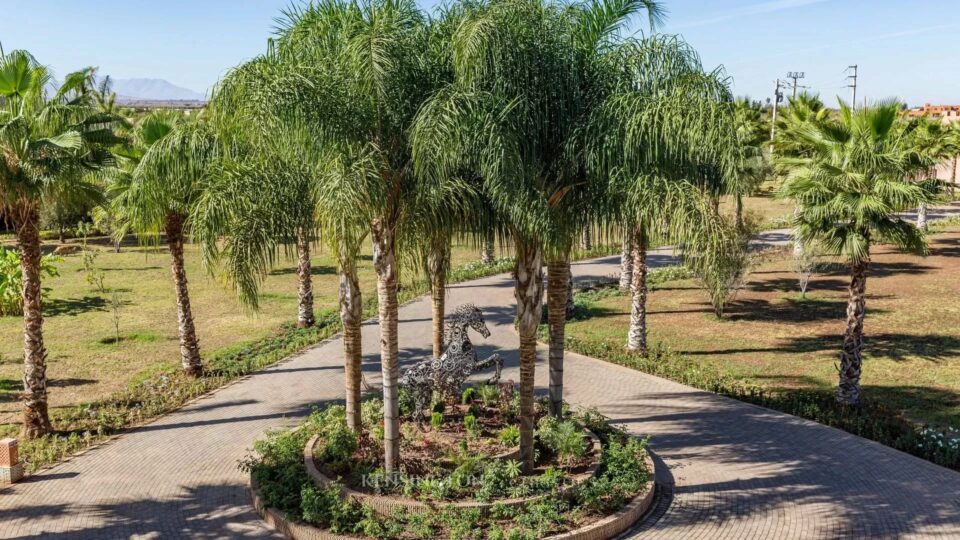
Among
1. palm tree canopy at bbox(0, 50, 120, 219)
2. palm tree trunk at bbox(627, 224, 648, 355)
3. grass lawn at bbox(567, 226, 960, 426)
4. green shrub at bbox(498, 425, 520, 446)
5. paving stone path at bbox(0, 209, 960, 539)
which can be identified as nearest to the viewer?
paving stone path at bbox(0, 209, 960, 539)

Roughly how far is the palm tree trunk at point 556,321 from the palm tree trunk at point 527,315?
861 mm

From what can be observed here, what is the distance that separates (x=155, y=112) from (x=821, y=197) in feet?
47.5

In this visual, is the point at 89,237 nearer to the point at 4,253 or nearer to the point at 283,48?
the point at 4,253

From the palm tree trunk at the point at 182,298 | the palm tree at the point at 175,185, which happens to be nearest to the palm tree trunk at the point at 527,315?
the palm tree at the point at 175,185

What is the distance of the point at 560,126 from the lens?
10.3m

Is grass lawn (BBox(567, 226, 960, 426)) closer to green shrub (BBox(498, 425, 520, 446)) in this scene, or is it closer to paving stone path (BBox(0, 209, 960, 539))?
paving stone path (BBox(0, 209, 960, 539))

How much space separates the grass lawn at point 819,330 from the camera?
A: 1715 centimetres

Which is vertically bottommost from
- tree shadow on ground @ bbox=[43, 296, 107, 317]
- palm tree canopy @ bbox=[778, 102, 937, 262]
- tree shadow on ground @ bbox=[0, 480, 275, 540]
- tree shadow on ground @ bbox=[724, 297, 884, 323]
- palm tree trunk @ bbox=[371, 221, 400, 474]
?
tree shadow on ground @ bbox=[0, 480, 275, 540]

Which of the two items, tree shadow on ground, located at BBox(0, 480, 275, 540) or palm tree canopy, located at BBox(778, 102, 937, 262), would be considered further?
palm tree canopy, located at BBox(778, 102, 937, 262)

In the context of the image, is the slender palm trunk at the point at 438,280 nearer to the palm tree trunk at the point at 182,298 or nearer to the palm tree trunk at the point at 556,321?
the palm tree trunk at the point at 556,321

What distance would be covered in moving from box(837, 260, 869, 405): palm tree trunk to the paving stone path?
4.13 feet

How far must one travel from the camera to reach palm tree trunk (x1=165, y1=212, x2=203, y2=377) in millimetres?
17594

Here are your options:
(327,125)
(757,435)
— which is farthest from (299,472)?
(757,435)

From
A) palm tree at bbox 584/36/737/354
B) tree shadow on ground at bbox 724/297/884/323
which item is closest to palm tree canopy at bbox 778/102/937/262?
palm tree at bbox 584/36/737/354
